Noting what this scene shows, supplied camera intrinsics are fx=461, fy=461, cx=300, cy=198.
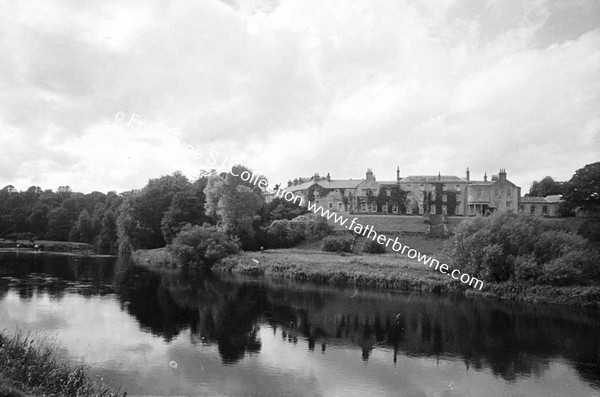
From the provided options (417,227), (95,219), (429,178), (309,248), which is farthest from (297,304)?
(95,219)

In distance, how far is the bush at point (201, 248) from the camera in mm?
46750

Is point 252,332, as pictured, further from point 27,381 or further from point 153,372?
point 27,381

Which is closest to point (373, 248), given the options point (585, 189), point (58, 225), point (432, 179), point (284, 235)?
point (284, 235)

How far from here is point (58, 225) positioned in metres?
80.9

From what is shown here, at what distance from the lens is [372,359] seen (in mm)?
18297

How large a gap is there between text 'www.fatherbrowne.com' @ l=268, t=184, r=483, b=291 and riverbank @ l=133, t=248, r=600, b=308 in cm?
66

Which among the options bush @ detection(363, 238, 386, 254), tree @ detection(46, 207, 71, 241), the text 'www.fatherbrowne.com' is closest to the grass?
the text 'www.fatherbrowne.com'

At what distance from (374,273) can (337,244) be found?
13912 millimetres

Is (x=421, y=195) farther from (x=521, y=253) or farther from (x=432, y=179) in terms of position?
(x=521, y=253)

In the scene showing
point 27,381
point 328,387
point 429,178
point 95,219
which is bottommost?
point 328,387

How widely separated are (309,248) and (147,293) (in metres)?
25.2

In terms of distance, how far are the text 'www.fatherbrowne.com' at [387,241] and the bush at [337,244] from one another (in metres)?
3.44

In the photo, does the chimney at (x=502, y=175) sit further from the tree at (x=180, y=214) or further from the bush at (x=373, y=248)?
the tree at (x=180, y=214)

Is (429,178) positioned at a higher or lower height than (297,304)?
higher
